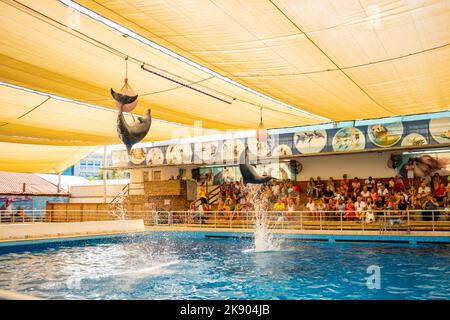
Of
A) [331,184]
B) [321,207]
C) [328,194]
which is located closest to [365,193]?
[328,194]

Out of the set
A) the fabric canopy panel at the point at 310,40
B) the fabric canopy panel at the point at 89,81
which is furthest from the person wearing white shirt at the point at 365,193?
the fabric canopy panel at the point at 310,40

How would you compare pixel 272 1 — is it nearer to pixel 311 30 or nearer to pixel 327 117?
pixel 311 30

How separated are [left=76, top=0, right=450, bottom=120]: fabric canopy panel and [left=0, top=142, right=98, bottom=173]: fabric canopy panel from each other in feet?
41.5

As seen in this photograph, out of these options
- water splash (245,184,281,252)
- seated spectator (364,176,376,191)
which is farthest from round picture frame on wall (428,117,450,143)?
water splash (245,184,281,252)

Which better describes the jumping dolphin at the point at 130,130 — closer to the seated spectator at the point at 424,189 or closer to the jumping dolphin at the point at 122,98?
the jumping dolphin at the point at 122,98

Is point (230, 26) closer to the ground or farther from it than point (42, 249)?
farther from it

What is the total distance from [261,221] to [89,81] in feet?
28.1

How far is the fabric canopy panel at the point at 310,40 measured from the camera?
601 centimetres

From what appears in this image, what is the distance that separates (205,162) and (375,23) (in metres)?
14.5

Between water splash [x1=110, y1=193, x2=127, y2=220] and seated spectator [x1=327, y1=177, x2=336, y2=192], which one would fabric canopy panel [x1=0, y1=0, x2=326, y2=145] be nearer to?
seated spectator [x1=327, y1=177, x2=336, y2=192]

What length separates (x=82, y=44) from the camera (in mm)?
7652
